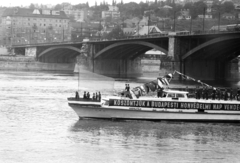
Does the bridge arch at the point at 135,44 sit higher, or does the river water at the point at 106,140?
the bridge arch at the point at 135,44

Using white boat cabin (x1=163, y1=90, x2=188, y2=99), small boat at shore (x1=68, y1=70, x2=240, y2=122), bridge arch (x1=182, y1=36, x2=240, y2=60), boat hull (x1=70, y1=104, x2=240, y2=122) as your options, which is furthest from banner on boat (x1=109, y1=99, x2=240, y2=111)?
bridge arch (x1=182, y1=36, x2=240, y2=60)

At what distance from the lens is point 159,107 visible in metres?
35.8

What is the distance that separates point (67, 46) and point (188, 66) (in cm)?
3985

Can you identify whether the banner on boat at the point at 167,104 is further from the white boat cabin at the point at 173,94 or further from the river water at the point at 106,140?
the river water at the point at 106,140

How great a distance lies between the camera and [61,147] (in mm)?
28141

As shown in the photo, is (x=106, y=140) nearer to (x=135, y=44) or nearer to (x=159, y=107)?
(x=159, y=107)

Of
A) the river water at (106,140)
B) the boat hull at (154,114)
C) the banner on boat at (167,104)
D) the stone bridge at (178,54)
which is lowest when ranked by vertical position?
the river water at (106,140)

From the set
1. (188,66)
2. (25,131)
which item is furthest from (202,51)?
(25,131)

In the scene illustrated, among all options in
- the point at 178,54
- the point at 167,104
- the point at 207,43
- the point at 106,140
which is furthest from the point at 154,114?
the point at 178,54

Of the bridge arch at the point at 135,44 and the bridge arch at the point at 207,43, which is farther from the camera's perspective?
the bridge arch at the point at 135,44

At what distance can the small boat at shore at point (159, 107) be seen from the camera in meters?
35.7

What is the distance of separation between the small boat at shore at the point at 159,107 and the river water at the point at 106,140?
0.56m

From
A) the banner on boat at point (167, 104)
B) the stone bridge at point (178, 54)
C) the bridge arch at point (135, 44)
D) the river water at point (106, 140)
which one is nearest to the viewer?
the river water at point (106, 140)

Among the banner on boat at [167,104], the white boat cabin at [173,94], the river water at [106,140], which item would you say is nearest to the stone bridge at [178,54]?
the banner on boat at [167,104]
